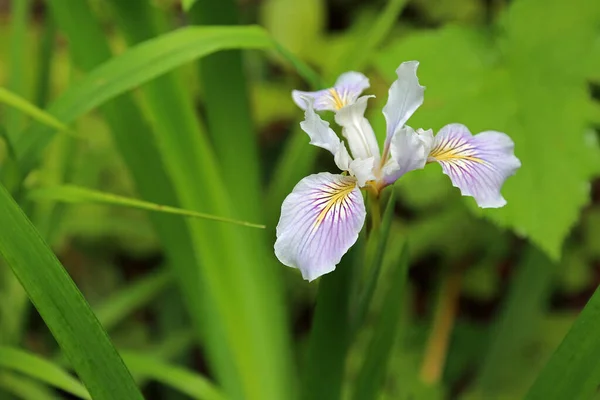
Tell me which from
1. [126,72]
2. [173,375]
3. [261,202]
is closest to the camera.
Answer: [126,72]

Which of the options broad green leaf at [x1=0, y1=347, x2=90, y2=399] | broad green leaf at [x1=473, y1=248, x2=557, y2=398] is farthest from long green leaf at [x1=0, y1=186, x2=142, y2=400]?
broad green leaf at [x1=473, y1=248, x2=557, y2=398]

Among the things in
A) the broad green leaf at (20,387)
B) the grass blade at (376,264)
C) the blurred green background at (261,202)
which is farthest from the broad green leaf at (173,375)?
the grass blade at (376,264)

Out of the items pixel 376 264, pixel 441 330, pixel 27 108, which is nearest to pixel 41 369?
pixel 27 108

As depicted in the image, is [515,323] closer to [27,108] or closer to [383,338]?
[383,338]

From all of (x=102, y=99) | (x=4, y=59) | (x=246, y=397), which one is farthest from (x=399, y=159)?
(x=4, y=59)

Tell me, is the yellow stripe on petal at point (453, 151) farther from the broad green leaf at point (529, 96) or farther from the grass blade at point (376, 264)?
the broad green leaf at point (529, 96)

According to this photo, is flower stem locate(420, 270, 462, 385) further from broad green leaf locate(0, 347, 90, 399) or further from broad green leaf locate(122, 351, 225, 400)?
broad green leaf locate(0, 347, 90, 399)

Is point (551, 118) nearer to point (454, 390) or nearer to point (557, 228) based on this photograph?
point (557, 228)
